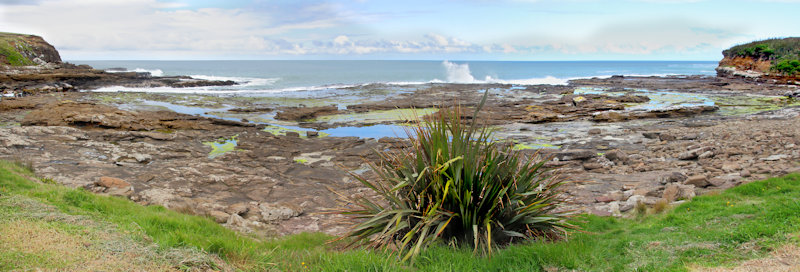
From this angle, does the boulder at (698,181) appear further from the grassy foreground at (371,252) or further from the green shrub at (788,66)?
the green shrub at (788,66)

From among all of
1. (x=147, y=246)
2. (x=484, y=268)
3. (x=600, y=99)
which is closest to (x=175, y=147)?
(x=147, y=246)

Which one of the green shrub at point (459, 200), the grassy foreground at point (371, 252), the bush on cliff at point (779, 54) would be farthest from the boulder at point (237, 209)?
the bush on cliff at point (779, 54)

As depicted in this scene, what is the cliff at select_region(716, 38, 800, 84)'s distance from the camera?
46875 millimetres

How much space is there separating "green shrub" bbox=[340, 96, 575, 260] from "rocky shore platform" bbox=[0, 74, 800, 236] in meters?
0.49

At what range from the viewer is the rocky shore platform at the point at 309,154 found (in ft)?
32.6

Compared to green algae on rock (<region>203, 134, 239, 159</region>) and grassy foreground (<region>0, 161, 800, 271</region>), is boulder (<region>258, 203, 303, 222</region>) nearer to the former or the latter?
grassy foreground (<region>0, 161, 800, 271</region>)

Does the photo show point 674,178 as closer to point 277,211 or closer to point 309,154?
point 277,211

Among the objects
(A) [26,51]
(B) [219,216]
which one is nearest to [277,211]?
(B) [219,216]

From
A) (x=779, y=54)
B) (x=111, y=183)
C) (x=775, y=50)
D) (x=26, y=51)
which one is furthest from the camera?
(x=26, y=51)

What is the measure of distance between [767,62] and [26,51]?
9932 centimetres

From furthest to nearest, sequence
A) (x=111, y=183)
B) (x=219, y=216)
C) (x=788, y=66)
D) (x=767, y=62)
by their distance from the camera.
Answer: (x=767, y=62) < (x=788, y=66) < (x=111, y=183) < (x=219, y=216)

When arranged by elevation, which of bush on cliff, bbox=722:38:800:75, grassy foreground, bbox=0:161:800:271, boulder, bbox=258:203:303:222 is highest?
bush on cliff, bbox=722:38:800:75

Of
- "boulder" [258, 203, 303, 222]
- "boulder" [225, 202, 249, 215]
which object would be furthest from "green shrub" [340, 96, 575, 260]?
"boulder" [225, 202, 249, 215]

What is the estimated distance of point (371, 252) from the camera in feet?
15.2
